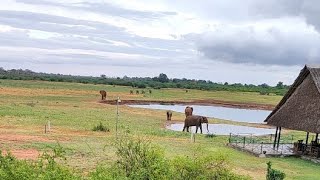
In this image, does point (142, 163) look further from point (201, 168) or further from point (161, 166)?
point (201, 168)

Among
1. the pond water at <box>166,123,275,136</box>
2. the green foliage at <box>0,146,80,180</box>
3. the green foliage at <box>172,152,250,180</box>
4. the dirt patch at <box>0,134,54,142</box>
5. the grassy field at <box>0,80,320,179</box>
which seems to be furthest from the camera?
the pond water at <box>166,123,275,136</box>

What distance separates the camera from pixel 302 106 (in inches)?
1016

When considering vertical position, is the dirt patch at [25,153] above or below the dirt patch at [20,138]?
below

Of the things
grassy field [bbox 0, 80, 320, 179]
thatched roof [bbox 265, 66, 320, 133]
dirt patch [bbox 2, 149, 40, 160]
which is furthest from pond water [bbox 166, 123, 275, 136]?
dirt patch [bbox 2, 149, 40, 160]

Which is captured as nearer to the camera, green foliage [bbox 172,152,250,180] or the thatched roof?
green foliage [bbox 172,152,250,180]

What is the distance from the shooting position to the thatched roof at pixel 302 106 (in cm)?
2462

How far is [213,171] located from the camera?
1123 centimetres

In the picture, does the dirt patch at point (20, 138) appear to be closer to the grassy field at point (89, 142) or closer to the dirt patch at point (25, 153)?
the grassy field at point (89, 142)

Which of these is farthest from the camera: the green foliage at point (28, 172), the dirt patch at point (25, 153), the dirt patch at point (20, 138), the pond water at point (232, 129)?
the pond water at point (232, 129)

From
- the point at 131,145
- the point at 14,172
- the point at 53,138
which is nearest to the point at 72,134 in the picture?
the point at 53,138

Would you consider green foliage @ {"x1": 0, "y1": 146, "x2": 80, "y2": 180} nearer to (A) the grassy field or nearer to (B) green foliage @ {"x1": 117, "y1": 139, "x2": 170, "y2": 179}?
(B) green foliage @ {"x1": 117, "y1": 139, "x2": 170, "y2": 179}

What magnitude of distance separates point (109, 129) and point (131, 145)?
71.1ft

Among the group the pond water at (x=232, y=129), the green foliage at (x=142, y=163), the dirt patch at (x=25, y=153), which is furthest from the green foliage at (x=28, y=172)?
the pond water at (x=232, y=129)

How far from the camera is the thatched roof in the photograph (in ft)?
80.8
